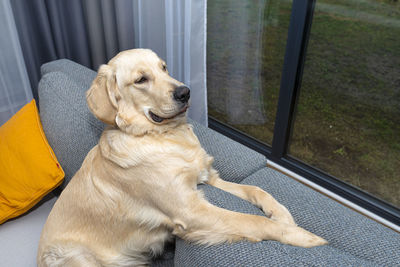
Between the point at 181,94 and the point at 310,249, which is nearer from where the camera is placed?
the point at 310,249

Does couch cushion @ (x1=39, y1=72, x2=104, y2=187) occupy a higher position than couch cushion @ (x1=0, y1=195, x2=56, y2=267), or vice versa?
A: couch cushion @ (x1=39, y1=72, x2=104, y2=187)

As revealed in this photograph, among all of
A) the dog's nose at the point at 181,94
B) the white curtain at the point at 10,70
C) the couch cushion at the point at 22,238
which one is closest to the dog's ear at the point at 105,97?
the dog's nose at the point at 181,94

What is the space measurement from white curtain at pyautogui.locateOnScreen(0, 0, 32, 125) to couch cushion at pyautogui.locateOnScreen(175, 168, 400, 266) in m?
1.71

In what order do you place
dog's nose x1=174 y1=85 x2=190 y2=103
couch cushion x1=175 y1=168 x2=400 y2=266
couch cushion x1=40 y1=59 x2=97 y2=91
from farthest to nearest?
couch cushion x1=40 y1=59 x2=97 y2=91 → dog's nose x1=174 y1=85 x2=190 y2=103 → couch cushion x1=175 y1=168 x2=400 y2=266

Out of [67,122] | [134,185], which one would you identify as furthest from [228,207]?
[67,122]

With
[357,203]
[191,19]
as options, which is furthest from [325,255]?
[191,19]

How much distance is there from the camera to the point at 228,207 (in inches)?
43.8

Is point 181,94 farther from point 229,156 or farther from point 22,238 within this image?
point 22,238

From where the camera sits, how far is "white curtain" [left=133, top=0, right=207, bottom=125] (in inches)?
82.3

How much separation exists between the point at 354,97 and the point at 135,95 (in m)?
1.90

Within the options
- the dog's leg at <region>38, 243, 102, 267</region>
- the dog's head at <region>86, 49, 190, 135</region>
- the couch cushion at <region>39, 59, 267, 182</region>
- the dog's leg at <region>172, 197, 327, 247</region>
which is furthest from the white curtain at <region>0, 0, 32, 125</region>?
the dog's leg at <region>172, 197, 327, 247</region>

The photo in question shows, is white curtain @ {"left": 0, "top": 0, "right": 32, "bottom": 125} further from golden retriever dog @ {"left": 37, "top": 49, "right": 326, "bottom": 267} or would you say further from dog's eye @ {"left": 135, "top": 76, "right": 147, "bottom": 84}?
dog's eye @ {"left": 135, "top": 76, "right": 147, "bottom": 84}

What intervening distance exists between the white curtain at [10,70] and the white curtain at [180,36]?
2.85 feet

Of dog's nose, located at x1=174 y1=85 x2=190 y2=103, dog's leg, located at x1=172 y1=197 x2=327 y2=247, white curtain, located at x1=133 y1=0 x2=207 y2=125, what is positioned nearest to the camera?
dog's leg, located at x1=172 y1=197 x2=327 y2=247
